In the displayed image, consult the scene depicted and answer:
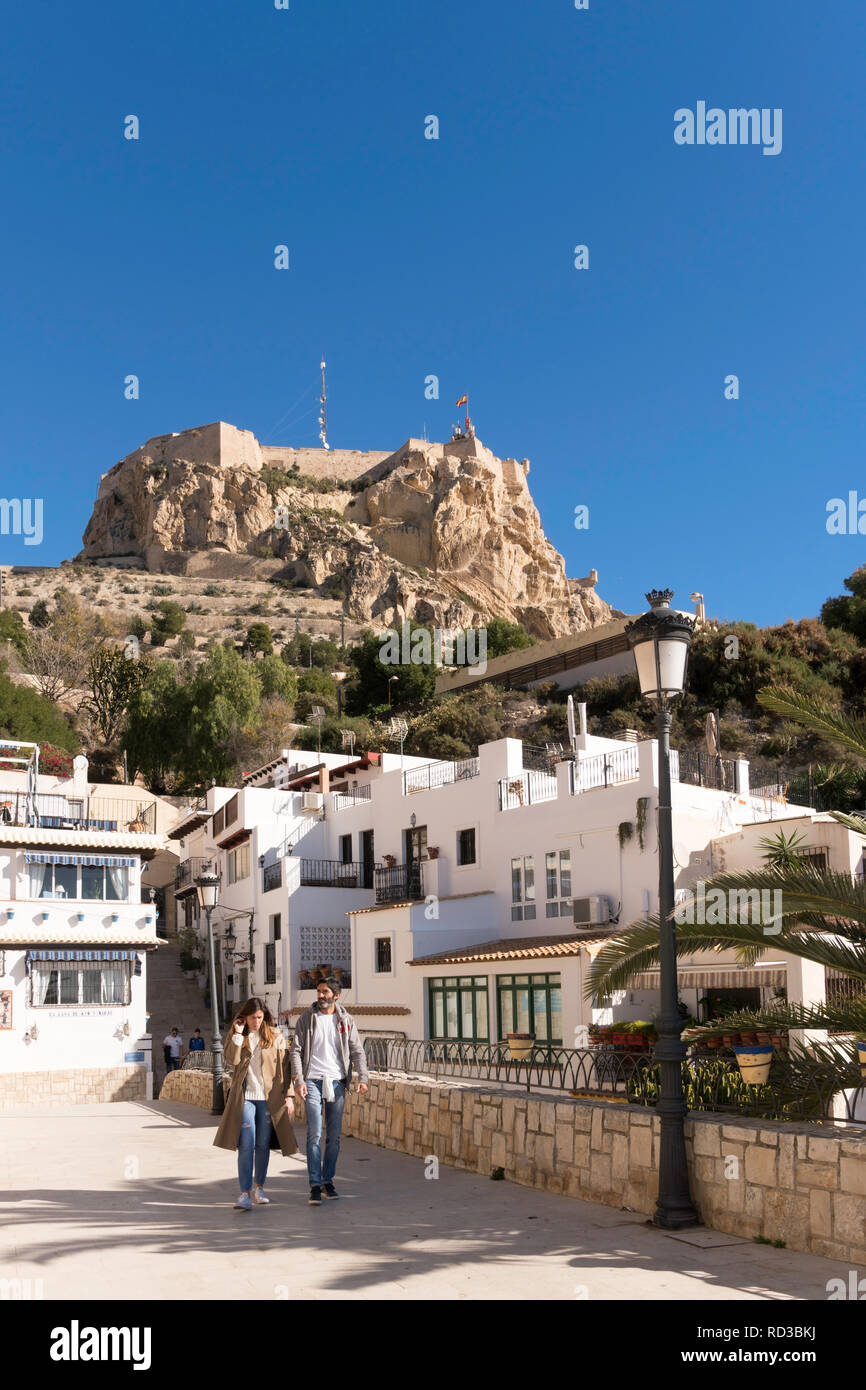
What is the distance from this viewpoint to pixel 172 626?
9325 centimetres

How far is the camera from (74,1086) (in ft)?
87.7

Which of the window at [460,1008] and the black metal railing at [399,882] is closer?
the window at [460,1008]

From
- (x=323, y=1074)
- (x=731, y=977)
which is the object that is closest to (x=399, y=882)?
(x=731, y=977)

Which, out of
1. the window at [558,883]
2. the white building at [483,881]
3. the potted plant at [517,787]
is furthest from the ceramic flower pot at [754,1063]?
the potted plant at [517,787]

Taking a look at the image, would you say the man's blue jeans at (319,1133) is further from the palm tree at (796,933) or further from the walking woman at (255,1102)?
the palm tree at (796,933)

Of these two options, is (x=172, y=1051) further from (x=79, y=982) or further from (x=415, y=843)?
(x=415, y=843)

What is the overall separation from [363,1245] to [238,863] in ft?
100

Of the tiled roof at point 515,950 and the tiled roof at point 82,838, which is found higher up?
the tiled roof at point 82,838

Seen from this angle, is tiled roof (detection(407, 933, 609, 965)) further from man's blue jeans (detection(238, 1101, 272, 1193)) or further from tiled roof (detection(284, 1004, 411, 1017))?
man's blue jeans (detection(238, 1101, 272, 1193))

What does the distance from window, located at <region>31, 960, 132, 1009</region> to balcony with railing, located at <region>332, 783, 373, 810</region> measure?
29.0 feet

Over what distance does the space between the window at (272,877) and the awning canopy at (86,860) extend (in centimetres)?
499

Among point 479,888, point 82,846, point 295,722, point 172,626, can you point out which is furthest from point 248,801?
point 172,626

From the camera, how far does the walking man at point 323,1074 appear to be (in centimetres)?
857

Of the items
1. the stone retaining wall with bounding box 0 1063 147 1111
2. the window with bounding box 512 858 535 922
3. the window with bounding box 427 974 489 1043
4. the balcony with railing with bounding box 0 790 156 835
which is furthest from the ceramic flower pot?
the balcony with railing with bounding box 0 790 156 835
